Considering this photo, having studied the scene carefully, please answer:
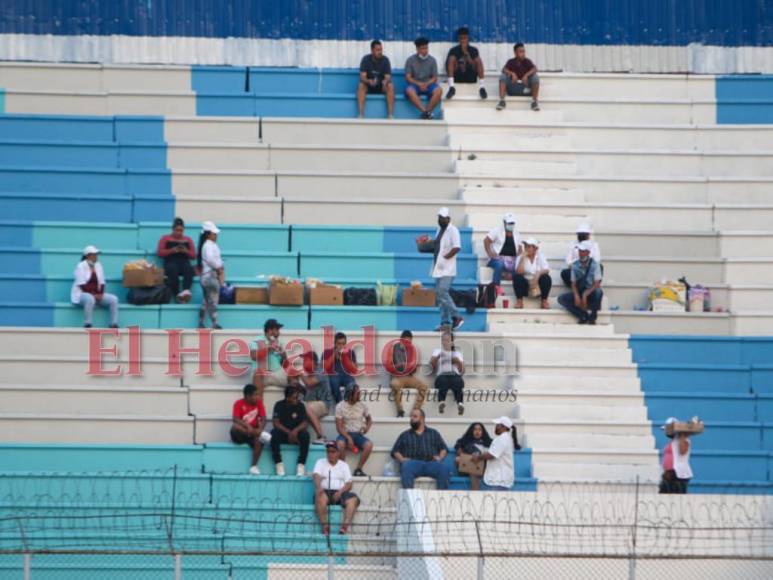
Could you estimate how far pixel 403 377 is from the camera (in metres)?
19.4

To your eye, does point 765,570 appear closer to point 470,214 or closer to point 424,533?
point 424,533

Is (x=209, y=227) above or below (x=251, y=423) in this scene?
above

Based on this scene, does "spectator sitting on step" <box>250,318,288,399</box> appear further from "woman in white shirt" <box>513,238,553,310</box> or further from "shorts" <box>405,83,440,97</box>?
"shorts" <box>405,83,440,97</box>

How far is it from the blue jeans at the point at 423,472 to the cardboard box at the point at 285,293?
10.9ft

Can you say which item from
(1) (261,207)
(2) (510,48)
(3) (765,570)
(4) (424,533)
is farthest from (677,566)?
(2) (510,48)

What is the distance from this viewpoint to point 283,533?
677 inches

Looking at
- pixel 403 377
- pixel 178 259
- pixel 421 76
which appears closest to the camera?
pixel 403 377

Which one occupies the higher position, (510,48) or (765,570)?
(510,48)

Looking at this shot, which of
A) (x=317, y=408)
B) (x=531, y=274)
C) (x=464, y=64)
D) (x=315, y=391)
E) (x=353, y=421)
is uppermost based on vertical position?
(x=464, y=64)

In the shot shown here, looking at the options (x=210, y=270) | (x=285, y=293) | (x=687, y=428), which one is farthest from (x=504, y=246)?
(x=687, y=428)

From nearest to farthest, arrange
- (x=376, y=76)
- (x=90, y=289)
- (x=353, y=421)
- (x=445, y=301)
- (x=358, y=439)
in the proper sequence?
(x=358, y=439), (x=353, y=421), (x=90, y=289), (x=445, y=301), (x=376, y=76)

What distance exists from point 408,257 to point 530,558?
21.6 ft

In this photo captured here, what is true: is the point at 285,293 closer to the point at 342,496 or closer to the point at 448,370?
the point at 448,370

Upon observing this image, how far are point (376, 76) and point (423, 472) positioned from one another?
7.22m
